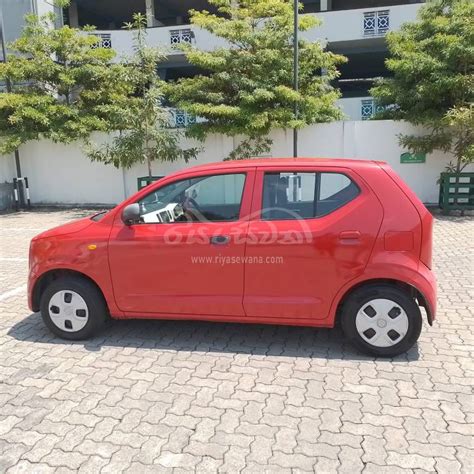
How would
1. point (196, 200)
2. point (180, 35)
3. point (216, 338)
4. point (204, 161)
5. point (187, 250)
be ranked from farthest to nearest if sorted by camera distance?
point (180, 35), point (204, 161), point (216, 338), point (196, 200), point (187, 250)

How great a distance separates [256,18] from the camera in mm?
11453

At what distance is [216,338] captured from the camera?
4145 mm

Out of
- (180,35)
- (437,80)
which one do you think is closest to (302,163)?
(437,80)

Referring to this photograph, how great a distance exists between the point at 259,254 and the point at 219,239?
35cm

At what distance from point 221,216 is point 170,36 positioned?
16.9 m

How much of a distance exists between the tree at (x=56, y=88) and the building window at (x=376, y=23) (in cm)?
1011

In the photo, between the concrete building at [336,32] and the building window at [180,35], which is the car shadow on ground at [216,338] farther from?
the building window at [180,35]

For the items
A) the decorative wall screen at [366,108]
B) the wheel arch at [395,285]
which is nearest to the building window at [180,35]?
the decorative wall screen at [366,108]

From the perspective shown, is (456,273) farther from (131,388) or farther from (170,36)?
(170,36)

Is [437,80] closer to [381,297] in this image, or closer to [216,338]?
[381,297]

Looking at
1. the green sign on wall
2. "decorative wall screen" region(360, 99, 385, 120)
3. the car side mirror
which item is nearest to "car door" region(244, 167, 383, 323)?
the car side mirror

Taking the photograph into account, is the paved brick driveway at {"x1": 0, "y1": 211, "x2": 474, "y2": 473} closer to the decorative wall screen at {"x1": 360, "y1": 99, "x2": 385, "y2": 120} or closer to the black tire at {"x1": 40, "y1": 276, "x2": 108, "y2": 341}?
the black tire at {"x1": 40, "y1": 276, "x2": 108, "y2": 341}

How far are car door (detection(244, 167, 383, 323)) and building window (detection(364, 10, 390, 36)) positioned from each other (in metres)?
16.1

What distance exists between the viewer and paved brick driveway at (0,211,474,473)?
2555 millimetres
